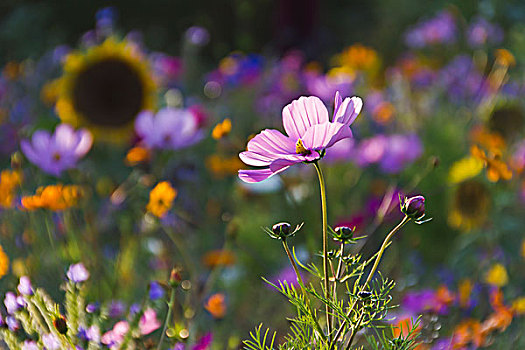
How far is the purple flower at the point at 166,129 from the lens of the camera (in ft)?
2.46

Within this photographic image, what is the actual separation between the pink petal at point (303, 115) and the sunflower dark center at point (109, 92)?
0.72 meters

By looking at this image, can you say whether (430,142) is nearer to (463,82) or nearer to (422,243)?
(422,243)

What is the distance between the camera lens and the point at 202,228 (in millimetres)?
893

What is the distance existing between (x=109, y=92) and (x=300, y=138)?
2.44 feet

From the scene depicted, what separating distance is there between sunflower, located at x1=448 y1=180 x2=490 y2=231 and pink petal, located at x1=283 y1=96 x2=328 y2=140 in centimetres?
56

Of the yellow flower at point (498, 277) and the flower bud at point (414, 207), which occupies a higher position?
the flower bud at point (414, 207)

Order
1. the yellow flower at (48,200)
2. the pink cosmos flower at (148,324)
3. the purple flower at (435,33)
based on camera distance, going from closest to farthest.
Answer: the pink cosmos flower at (148,324) < the yellow flower at (48,200) < the purple flower at (435,33)

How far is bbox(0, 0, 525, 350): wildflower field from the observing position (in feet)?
1.22

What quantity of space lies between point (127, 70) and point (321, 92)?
33 centimetres

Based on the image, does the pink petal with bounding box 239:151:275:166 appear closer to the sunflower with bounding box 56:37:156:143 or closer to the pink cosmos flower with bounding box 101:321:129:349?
the pink cosmos flower with bounding box 101:321:129:349

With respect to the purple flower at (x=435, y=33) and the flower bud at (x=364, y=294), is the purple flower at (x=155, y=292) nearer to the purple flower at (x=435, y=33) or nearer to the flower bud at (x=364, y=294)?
the flower bud at (x=364, y=294)

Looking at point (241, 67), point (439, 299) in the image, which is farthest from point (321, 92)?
point (439, 299)

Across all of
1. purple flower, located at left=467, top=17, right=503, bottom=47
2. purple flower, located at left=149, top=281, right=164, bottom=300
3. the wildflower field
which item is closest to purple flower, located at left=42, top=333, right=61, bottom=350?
the wildflower field

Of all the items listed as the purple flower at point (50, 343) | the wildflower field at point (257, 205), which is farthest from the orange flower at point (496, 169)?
the purple flower at point (50, 343)
